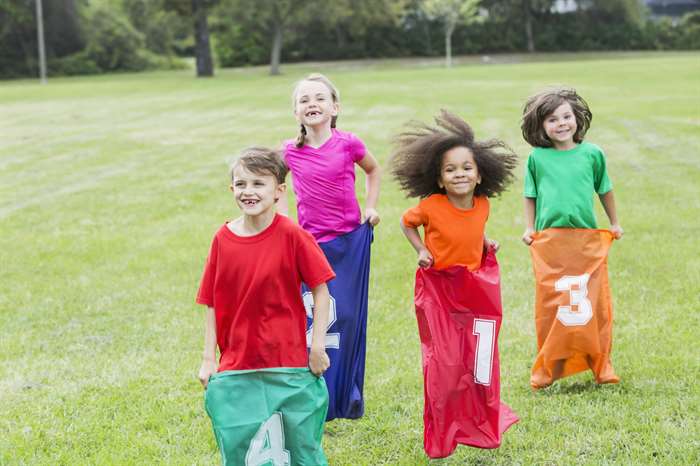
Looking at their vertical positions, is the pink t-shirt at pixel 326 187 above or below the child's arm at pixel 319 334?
above

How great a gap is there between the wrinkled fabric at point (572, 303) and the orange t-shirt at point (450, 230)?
918 millimetres

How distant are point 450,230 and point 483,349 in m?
0.59

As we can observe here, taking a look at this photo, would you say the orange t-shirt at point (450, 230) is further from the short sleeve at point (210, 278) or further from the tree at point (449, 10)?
the tree at point (449, 10)

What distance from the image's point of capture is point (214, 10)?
52062mm

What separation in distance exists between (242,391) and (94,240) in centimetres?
734

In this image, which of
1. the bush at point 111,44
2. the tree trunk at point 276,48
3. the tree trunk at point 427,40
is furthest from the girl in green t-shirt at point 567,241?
the tree trunk at point 427,40

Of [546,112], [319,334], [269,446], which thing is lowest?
[269,446]

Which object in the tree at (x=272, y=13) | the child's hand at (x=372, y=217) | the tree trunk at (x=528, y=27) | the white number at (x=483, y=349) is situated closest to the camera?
the white number at (x=483, y=349)

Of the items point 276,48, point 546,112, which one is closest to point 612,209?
point 546,112

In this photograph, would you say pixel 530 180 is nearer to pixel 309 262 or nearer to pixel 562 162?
pixel 562 162

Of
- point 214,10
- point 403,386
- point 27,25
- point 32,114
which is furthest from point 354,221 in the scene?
point 27,25

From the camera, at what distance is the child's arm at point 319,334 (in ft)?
11.7

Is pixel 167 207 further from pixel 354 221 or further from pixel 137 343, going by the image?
pixel 354 221

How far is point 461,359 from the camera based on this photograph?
428 centimetres
